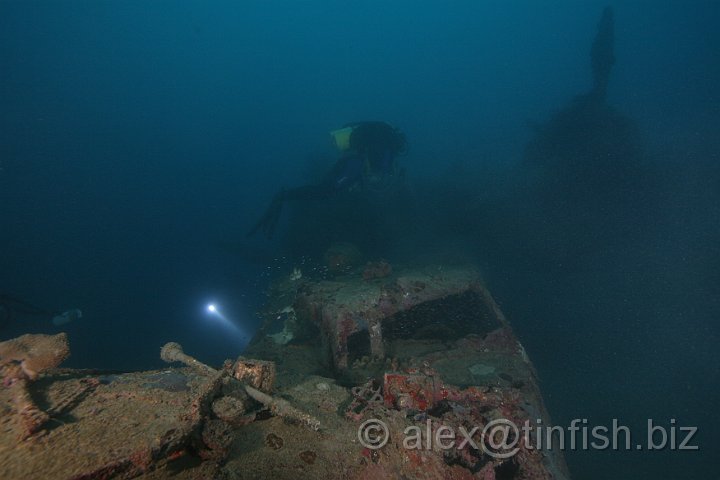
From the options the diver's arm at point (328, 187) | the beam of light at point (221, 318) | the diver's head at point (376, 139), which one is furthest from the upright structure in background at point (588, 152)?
the beam of light at point (221, 318)

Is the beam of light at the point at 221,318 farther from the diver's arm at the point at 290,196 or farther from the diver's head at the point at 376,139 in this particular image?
the diver's head at the point at 376,139

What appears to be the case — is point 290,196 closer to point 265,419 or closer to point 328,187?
point 328,187

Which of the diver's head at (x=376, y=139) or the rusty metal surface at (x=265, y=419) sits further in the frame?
the diver's head at (x=376, y=139)

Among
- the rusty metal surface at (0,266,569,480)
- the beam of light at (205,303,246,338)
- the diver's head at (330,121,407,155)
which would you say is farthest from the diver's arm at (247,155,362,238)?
the beam of light at (205,303,246,338)

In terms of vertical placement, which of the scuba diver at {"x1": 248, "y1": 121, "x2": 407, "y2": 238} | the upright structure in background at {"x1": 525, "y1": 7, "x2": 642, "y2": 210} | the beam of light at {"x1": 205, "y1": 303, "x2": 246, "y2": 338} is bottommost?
the beam of light at {"x1": 205, "y1": 303, "x2": 246, "y2": 338}

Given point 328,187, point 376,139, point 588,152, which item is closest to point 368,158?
point 376,139

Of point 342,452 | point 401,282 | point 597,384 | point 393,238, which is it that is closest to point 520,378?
point 401,282

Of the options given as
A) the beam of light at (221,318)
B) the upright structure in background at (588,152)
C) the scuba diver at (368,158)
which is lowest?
the beam of light at (221,318)

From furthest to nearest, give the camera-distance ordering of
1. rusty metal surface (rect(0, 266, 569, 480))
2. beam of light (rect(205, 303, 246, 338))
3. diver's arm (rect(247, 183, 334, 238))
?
beam of light (rect(205, 303, 246, 338)), diver's arm (rect(247, 183, 334, 238)), rusty metal surface (rect(0, 266, 569, 480))

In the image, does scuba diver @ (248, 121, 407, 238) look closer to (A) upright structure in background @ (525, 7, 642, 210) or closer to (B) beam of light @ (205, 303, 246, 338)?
(A) upright structure in background @ (525, 7, 642, 210)

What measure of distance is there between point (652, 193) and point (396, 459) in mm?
13659

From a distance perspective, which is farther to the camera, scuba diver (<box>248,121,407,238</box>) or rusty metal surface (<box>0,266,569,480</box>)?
scuba diver (<box>248,121,407,238</box>)

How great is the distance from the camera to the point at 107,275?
46000mm

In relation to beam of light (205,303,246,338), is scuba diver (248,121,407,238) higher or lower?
higher
